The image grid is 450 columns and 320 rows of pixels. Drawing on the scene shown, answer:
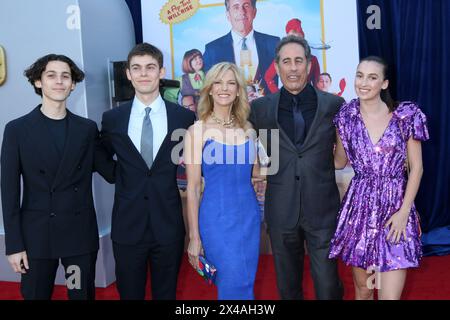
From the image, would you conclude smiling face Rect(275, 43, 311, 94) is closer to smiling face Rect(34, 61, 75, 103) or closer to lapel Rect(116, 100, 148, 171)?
lapel Rect(116, 100, 148, 171)

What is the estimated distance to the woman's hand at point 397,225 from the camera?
2495 millimetres

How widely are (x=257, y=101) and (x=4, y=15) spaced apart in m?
2.47

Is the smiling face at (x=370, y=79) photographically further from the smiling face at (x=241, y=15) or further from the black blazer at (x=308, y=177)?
the smiling face at (x=241, y=15)

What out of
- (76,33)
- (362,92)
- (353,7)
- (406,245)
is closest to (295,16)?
(353,7)

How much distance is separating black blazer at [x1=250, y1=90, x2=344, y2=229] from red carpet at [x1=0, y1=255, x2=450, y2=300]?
127cm

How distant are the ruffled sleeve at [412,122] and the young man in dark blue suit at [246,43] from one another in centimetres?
239

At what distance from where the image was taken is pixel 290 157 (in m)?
2.59

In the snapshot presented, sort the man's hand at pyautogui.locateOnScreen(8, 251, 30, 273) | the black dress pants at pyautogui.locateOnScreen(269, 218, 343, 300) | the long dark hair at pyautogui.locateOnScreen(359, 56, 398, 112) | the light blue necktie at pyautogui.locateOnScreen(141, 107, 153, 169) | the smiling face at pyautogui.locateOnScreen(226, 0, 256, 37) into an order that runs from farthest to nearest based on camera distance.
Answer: the smiling face at pyautogui.locateOnScreen(226, 0, 256, 37)
the black dress pants at pyautogui.locateOnScreen(269, 218, 343, 300)
the long dark hair at pyautogui.locateOnScreen(359, 56, 398, 112)
the light blue necktie at pyautogui.locateOnScreen(141, 107, 153, 169)
the man's hand at pyautogui.locateOnScreen(8, 251, 30, 273)

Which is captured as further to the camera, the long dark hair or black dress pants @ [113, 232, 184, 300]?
the long dark hair

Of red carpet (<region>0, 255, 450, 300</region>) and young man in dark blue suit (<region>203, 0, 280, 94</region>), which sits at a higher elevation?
young man in dark blue suit (<region>203, 0, 280, 94</region>)

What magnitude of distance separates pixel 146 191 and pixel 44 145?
53cm

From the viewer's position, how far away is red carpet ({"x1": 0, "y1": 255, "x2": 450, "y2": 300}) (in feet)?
12.2

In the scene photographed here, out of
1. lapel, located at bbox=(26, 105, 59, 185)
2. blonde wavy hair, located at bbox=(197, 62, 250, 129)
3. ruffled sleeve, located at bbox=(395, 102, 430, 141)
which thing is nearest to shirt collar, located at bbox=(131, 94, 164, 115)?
blonde wavy hair, located at bbox=(197, 62, 250, 129)

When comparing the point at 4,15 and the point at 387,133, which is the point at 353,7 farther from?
the point at 4,15
